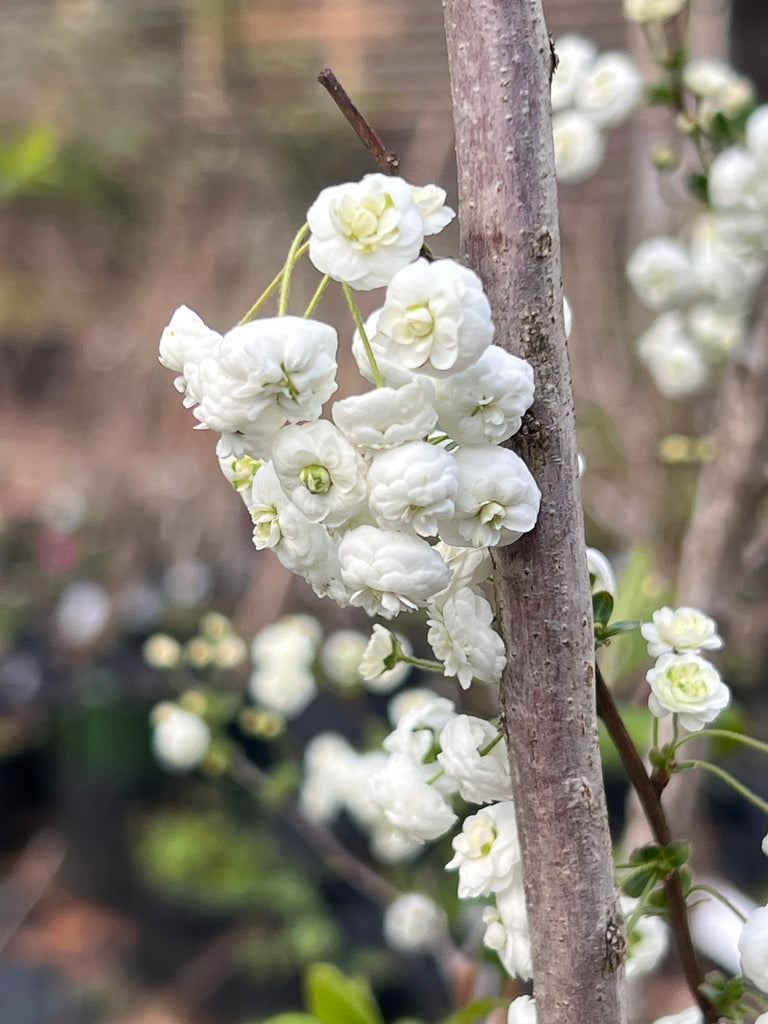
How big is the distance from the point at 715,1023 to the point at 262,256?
2539 millimetres

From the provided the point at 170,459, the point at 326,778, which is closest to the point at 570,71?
the point at 326,778

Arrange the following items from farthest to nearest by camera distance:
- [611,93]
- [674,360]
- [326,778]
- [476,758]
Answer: [326,778] → [674,360] → [611,93] → [476,758]

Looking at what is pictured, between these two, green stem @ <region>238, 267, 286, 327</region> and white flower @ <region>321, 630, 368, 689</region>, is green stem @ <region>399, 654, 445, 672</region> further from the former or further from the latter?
white flower @ <region>321, 630, 368, 689</region>

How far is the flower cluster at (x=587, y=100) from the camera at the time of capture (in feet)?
2.53

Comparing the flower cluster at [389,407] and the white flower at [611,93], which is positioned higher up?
the white flower at [611,93]

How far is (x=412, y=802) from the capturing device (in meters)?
0.41

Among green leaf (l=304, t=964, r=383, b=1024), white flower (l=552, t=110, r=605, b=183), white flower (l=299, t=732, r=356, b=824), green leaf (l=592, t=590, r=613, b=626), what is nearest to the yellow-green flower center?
green leaf (l=592, t=590, r=613, b=626)

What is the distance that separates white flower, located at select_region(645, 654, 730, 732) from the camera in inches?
13.9

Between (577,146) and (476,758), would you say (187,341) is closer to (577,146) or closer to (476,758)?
(476,758)

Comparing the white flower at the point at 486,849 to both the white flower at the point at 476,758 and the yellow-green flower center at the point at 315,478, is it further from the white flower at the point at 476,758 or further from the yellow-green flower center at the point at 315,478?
the yellow-green flower center at the point at 315,478

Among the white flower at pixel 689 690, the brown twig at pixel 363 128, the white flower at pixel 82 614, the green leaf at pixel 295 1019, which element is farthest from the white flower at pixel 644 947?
the white flower at pixel 82 614

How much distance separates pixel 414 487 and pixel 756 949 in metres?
0.23

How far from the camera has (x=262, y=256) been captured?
8.88 feet

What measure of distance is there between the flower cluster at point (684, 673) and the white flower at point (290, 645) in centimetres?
65
